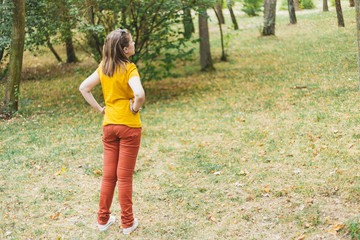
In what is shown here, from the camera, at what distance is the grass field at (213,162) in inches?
179

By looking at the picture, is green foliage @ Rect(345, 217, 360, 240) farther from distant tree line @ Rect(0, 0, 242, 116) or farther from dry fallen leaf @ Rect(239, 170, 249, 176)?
distant tree line @ Rect(0, 0, 242, 116)

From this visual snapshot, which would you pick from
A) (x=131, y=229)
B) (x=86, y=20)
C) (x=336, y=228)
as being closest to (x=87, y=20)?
(x=86, y=20)

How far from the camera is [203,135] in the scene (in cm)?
816

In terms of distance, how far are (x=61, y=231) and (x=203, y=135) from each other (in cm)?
426

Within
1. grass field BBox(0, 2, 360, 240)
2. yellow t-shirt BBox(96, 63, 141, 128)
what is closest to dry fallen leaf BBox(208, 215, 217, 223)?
grass field BBox(0, 2, 360, 240)

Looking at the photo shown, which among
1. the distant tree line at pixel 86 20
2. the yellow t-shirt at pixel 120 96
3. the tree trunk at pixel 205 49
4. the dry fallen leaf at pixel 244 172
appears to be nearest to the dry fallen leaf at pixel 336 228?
the dry fallen leaf at pixel 244 172

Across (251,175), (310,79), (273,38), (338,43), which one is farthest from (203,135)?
(273,38)

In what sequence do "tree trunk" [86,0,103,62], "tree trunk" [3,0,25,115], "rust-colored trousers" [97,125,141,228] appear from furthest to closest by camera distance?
"tree trunk" [86,0,103,62], "tree trunk" [3,0,25,115], "rust-colored trousers" [97,125,141,228]

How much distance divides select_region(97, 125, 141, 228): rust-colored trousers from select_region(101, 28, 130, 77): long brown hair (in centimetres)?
61

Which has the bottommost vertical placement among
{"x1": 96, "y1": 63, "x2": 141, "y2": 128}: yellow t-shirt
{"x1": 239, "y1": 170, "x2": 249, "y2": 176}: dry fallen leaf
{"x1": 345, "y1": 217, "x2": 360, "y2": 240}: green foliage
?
{"x1": 239, "y1": 170, "x2": 249, "y2": 176}: dry fallen leaf

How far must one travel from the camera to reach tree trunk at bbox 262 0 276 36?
20.2m

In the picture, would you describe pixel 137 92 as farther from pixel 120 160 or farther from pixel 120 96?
pixel 120 160

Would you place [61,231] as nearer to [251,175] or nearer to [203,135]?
[251,175]

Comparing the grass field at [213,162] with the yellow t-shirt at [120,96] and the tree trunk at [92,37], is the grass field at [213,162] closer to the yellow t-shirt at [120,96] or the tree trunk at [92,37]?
the yellow t-shirt at [120,96]
